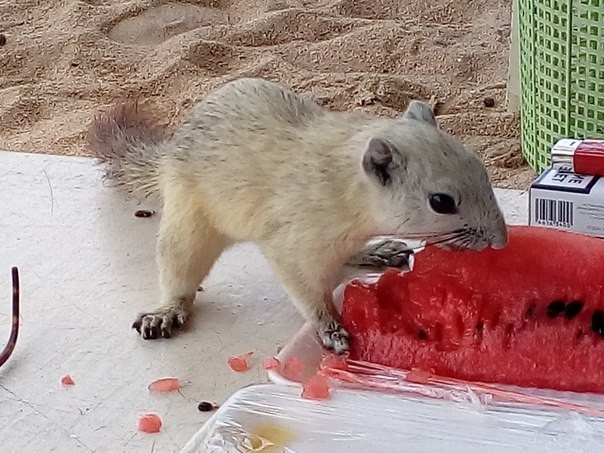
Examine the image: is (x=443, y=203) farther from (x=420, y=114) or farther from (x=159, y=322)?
(x=159, y=322)

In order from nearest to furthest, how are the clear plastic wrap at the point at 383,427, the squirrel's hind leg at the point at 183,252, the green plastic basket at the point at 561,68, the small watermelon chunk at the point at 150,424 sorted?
the clear plastic wrap at the point at 383,427
the small watermelon chunk at the point at 150,424
the squirrel's hind leg at the point at 183,252
the green plastic basket at the point at 561,68

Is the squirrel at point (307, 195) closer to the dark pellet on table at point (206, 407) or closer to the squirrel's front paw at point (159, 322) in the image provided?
the squirrel's front paw at point (159, 322)

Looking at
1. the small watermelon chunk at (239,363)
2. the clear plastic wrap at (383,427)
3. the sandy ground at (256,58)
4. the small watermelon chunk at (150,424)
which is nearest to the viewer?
the clear plastic wrap at (383,427)

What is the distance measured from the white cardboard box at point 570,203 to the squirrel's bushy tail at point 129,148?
19.2 inches

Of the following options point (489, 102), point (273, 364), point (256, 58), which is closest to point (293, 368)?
point (273, 364)

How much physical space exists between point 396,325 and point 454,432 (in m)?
0.19

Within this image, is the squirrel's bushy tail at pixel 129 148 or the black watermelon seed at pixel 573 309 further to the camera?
the squirrel's bushy tail at pixel 129 148

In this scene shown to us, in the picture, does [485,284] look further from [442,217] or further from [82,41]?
[82,41]

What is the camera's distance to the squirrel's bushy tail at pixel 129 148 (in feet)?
5.16

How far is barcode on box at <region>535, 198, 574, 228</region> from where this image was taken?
4.35 ft

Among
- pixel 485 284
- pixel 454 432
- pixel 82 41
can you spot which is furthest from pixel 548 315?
pixel 82 41

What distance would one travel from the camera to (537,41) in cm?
199

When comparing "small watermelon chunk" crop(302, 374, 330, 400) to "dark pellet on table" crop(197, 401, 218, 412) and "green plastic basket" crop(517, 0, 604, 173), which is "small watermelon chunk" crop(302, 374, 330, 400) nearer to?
"dark pellet on table" crop(197, 401, 218, 412)

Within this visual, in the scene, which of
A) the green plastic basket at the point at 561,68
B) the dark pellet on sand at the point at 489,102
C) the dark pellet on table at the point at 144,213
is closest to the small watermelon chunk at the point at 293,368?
the dark pellet on table at the point at 144,213
